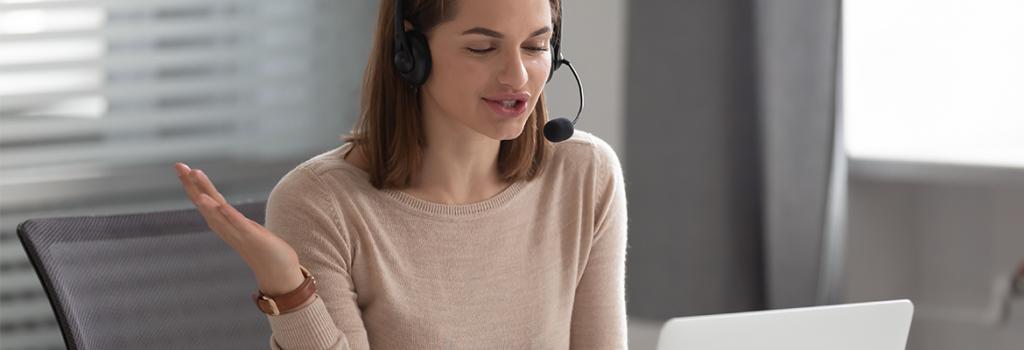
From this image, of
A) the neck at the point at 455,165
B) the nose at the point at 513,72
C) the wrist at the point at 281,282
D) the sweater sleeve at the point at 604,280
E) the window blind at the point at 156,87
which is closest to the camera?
the wrist at the point at 281,282

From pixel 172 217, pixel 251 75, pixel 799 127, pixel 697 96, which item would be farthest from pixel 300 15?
pixel 172 217

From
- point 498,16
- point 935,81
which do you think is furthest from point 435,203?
point 935,81

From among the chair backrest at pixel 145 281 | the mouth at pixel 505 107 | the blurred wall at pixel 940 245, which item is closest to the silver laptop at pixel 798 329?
the mouth at pixel 505 107

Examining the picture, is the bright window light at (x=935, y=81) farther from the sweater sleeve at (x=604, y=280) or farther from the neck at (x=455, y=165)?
the neck at (x=455, y=165)

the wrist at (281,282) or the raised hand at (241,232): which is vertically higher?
the raised hand at (241,232)

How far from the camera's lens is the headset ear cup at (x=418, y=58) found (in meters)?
1.34

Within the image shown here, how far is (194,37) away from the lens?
289cm

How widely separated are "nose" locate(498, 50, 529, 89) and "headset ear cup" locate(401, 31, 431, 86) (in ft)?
0.25

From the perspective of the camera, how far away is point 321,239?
1.39 metres

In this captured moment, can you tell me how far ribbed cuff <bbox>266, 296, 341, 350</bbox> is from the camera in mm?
1237

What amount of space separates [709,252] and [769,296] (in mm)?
174

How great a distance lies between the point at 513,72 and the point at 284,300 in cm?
30

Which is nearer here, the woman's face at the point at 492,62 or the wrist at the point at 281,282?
the wrist at the point at 281,282

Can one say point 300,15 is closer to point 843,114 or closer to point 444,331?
point 843,114
